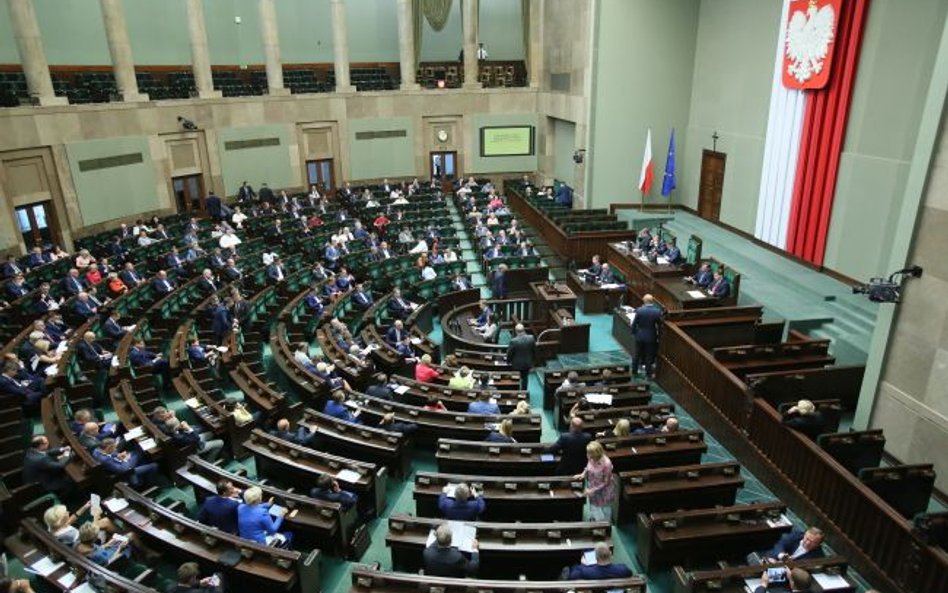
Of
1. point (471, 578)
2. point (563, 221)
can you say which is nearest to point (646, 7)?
point (563, 221)

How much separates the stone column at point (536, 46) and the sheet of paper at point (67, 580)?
23.8 m

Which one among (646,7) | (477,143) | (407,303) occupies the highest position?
(646,7)

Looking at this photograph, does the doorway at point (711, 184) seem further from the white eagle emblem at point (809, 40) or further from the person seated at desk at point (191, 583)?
the person seated at desk at point (191, 583)

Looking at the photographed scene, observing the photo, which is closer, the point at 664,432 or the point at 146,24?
the point at 664,432

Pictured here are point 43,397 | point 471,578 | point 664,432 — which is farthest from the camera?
point 43,397

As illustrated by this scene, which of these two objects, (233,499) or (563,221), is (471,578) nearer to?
(233,499)

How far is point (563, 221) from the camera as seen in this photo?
59.2 feet

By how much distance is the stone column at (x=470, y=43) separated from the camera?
956 inches

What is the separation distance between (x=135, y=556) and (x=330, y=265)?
33.1 feet

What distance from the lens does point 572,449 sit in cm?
714

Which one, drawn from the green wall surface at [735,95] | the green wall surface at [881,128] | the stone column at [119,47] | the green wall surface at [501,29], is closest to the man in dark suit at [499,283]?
the green wall surface at [881,128]

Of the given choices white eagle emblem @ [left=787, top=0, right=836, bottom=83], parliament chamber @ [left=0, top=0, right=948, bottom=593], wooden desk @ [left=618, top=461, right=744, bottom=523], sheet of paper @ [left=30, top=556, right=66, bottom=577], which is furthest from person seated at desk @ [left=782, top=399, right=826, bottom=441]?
white eagle emblem @ [left=787, top=0, right=836, bottom=83]

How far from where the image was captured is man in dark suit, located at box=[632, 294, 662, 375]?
1031cm

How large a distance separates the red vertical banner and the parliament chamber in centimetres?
8
